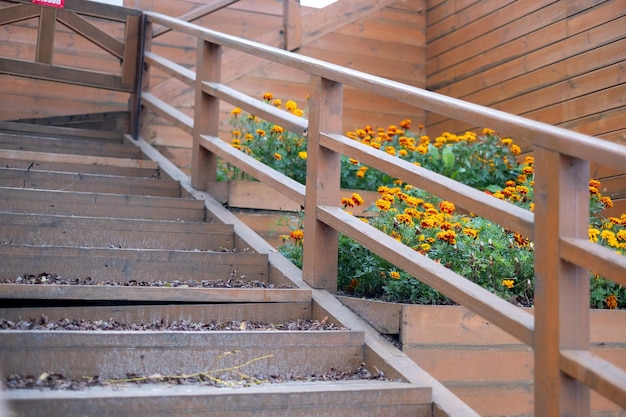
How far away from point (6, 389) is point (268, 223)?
7.35 feet

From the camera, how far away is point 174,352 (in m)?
2.27

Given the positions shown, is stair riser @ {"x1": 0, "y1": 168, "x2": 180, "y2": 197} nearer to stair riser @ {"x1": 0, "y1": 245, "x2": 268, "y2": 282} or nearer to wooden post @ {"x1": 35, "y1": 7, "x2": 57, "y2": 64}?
stair riser @ {"x1": 0, "y1": 245, "x2": 268, "y2": 282}

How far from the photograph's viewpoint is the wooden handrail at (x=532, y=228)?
180cm

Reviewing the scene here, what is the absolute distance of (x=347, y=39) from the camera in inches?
267

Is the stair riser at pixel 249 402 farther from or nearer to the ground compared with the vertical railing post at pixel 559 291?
nearer to the ground

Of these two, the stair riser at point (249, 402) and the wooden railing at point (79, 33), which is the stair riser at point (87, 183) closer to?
the wooden railing at point (79, 33)

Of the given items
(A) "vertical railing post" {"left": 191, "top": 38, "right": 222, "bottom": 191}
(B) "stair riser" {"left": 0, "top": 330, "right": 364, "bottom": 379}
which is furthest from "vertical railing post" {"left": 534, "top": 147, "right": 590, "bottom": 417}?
(A) "vertical railing post" {"left": 191, "top": 38, "right": 222, "bottom": 191}

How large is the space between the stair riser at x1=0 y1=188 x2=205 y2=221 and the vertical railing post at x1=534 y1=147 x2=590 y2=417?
227cm

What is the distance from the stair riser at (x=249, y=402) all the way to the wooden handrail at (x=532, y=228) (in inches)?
14.0

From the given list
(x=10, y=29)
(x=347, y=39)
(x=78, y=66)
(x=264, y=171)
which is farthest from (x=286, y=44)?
(x=264, y=171)

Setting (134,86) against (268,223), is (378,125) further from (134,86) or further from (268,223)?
(268,223)

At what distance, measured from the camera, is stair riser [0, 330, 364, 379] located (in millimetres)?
2133

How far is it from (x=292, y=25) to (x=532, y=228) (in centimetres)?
427

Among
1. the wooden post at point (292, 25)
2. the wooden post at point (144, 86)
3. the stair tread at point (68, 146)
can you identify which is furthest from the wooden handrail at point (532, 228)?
the wooden post at point (292, 25)
